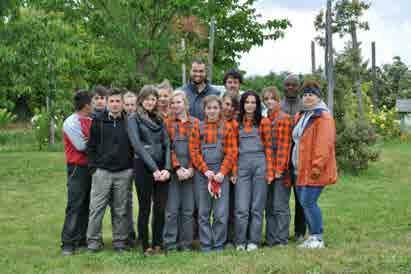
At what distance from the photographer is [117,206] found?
707cm

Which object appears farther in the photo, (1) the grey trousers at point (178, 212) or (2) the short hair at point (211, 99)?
(1) the grey trousers at point (178, 212)

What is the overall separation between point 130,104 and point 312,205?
7.63ft

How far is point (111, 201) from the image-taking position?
7164mm

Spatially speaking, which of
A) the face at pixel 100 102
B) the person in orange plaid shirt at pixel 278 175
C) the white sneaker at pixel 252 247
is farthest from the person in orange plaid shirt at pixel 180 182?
the person in orange plaid shirt at pixel 278 175

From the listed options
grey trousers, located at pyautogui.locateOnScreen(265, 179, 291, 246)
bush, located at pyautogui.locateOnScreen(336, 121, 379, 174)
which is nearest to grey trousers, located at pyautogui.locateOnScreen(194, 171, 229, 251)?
grey trousers, located at pyautogui.locateOnScreen(265, 179, 291, 246)

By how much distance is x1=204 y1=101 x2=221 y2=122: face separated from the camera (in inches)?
268

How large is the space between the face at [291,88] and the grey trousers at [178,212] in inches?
62.0

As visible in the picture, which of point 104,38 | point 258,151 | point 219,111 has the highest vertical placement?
point 104,38

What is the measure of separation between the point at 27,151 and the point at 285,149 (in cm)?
1526

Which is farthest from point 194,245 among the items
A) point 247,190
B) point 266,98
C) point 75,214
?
point 266,98

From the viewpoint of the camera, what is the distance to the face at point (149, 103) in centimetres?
672

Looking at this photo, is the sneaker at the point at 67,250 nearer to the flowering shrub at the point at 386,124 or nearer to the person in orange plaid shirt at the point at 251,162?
the person in orange plaid shirt at the point at 251,162

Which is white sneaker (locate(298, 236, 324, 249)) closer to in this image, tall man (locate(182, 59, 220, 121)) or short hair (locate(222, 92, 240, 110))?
short hair (locate(222, 92, 240, 110))

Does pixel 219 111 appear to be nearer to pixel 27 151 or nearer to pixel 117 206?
pixel 117 206
